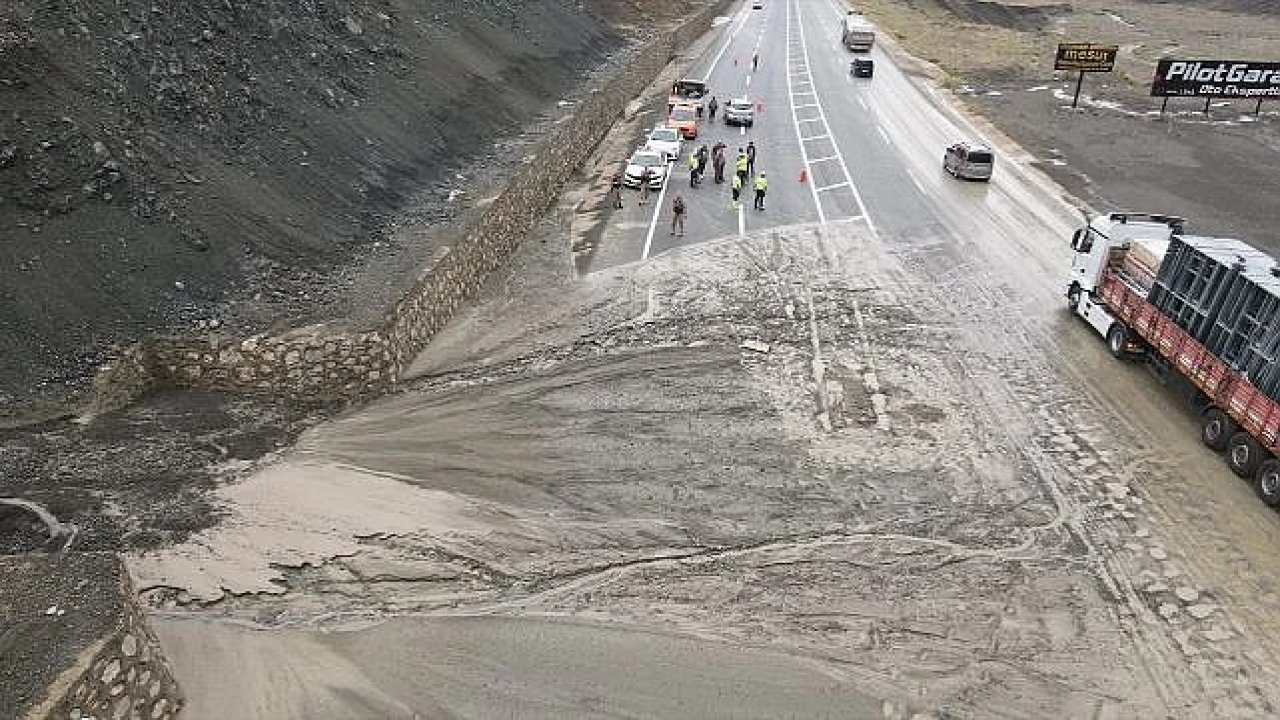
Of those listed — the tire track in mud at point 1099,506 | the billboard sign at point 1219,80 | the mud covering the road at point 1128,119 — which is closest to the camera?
the tire track in mud at point 1099,506

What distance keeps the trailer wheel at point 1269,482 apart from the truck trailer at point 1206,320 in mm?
17

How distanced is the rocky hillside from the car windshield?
455 cm

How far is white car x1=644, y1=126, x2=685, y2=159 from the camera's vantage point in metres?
32.5

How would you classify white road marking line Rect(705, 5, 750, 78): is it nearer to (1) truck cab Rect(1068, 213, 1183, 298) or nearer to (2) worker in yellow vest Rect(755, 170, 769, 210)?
(2) worker in yellow vest Rect(755, 170, 769, 210)

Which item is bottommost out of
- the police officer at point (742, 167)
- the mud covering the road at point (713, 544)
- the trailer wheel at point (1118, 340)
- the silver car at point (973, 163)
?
the mud covering the road at point (713, 544)

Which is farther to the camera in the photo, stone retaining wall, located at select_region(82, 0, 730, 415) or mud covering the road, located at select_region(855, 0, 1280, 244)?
mud covering the road, located at select_region(855, 0, 1280, 244)

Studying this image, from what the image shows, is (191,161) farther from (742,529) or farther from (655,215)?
(742,529)

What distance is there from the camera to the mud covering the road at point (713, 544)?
11055 millimetres

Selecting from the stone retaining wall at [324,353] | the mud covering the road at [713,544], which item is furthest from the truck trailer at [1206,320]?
the stone retaining wall at [324,353]

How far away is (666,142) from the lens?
109ft

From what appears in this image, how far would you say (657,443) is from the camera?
1591 centimetres

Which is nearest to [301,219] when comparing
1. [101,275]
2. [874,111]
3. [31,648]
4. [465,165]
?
[101,275]

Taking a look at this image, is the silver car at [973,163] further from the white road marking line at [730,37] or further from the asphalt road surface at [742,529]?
the white road marking line at [730,37]

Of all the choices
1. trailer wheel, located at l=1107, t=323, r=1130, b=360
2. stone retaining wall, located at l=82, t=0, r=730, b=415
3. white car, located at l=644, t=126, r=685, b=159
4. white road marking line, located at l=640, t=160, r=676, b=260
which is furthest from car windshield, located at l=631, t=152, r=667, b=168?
trailer wheel, located at l=1107, t=323, r=1130, b=360
